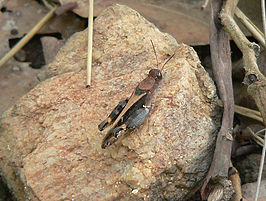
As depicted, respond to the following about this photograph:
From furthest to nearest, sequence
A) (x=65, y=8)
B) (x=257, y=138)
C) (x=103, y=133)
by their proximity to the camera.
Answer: (x=65, y=8) → (x=257, y=138) → (x=103, y=133)

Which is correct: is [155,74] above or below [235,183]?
above

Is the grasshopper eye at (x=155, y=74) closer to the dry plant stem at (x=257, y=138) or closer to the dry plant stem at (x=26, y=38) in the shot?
the dry plant stem at (x=257, y=138)

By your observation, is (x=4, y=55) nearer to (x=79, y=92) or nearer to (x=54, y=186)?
(x=79, y=92)

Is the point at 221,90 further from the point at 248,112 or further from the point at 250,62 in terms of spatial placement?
the point at 248,112

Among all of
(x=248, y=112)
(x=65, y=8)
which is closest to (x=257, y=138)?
(x=248, y=112)

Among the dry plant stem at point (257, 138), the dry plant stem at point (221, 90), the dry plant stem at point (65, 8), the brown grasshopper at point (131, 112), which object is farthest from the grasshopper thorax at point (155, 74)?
the dry plant stem at point (65, 8)

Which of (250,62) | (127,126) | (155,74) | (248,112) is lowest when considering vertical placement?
(248,112)
